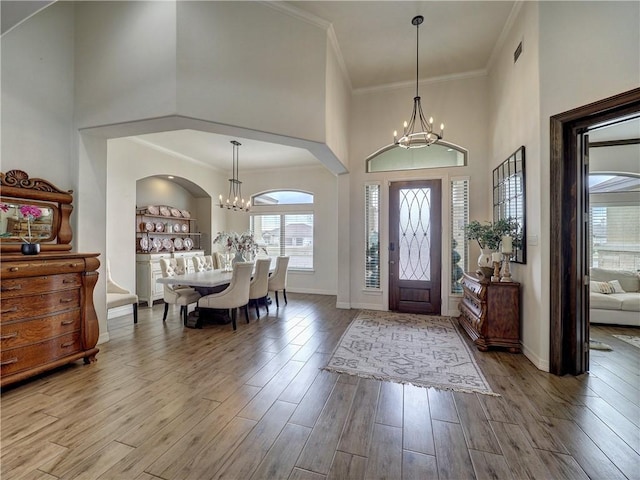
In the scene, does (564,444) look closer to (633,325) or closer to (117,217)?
(633,325)

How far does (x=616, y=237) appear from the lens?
5.00m

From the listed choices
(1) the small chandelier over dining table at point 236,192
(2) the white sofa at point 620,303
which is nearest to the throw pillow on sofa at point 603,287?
(2) the white sofa at point 620,303

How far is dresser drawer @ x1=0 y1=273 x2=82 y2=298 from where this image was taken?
2451 mm

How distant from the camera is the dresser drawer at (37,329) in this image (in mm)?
2424

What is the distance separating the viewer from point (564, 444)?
1.83 m

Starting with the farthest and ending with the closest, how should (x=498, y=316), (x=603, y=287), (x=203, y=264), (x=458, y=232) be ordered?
(x=203, y=264) → (x=458, y=232) → (x=603, y=287) → (x=498, y=316)

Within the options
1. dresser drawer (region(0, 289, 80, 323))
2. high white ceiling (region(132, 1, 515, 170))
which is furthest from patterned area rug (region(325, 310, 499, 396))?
high white ceiling (region(132, 1, 515, 170))

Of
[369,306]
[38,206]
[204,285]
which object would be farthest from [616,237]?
[38,206]

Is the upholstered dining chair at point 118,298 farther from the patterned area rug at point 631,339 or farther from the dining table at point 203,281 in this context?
the patterned area rug at point 631,339

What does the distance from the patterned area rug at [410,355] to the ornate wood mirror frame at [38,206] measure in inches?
128

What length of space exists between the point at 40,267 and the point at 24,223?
623 millimetres

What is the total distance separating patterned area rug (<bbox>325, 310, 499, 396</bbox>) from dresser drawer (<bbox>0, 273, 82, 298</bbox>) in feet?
9.06

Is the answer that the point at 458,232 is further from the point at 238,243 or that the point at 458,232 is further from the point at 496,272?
the point at 238,243

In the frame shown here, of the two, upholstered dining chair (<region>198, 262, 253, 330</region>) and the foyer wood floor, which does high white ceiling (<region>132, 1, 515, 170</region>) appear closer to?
upholstered dining chair (<region>198, 262, 253, 330</region>)
